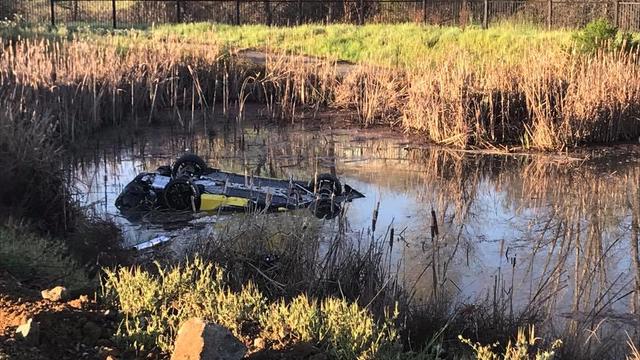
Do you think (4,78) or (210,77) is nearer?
(4,78)

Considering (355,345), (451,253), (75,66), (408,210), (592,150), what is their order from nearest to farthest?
(355,345) < (451,253) < (408,210) < (592,150) < (75,66)

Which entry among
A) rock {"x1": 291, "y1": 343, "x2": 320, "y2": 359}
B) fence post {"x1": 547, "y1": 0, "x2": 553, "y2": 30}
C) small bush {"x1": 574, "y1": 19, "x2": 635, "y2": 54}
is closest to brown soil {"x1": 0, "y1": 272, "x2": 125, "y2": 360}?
rock {"x1": 291, "y1": 343, "x2": 320, "y2": 359}

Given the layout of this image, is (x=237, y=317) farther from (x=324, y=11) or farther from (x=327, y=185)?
(x=324, y=11)

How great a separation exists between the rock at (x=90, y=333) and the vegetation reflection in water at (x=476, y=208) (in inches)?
90.8

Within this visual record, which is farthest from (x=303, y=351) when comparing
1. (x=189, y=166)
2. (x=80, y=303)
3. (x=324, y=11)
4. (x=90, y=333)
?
(x=324, y=11)

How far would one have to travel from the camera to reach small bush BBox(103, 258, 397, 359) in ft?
13.4

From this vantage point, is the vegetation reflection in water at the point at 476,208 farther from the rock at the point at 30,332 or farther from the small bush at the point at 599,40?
the small bush at the point at 599,40

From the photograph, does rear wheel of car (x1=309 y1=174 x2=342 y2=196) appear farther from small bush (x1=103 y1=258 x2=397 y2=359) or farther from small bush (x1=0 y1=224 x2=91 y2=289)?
small bush (x1=103 y1=258 x2=397 y2=359)

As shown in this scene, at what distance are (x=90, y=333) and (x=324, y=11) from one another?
34.9 m

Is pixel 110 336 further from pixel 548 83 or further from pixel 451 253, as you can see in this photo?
pixel 548 83

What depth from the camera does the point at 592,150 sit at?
12672mm

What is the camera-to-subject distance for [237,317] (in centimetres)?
436

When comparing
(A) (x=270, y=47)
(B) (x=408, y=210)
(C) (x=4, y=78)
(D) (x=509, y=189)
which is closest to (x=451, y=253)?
(B) (x=408, y=210)

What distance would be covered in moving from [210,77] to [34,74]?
494cm
